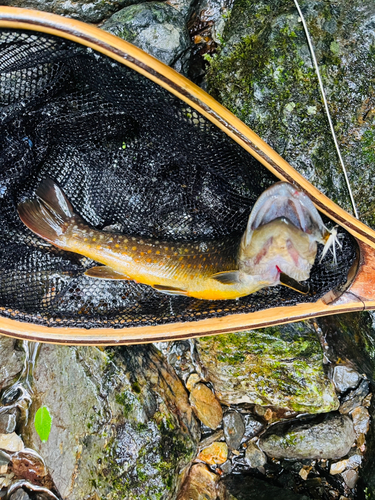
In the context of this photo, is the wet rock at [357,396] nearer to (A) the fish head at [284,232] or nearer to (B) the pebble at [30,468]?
(A) the fish head at [284,232]

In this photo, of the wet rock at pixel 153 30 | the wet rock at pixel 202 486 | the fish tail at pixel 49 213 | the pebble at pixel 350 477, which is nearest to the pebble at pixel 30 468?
the wet rock at pixel 202 486

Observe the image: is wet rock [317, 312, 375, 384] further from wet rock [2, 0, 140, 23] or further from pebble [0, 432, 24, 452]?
wet rock [2, 0, 140, 23]

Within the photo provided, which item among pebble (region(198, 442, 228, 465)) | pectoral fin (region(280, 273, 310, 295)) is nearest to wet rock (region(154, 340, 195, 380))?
pebble (region(198, 442, 228, 465))

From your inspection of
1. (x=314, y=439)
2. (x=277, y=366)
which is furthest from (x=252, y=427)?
(x=277, y=366)

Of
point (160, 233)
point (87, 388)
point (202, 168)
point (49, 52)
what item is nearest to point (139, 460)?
point (87, 388)

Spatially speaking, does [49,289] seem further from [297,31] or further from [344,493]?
[344,493]

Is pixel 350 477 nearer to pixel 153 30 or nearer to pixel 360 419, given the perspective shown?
pixel 360 419
